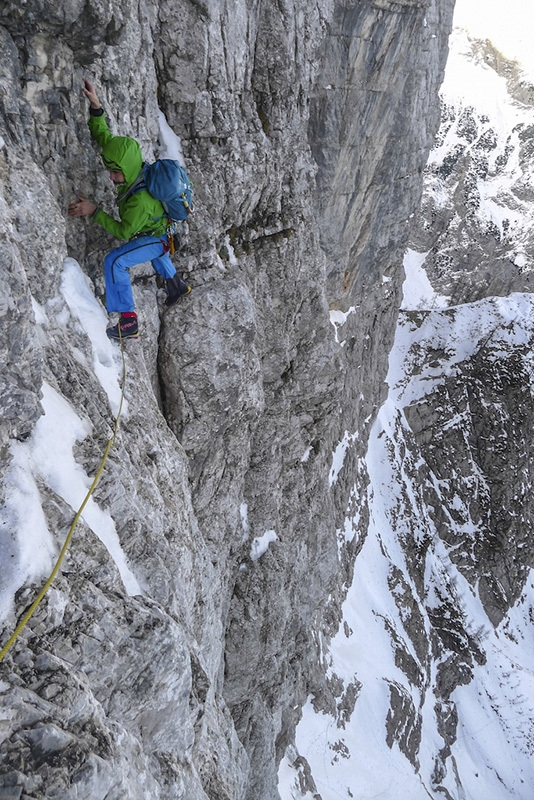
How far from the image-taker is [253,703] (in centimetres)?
1423

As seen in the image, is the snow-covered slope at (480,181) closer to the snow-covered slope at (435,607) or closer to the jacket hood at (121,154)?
the snow-covered slope at (435,607)

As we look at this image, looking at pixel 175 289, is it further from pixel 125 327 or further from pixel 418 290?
pixel 418 290

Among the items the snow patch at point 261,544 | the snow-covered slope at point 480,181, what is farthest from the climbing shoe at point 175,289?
the snow-covered slope at point 480,181

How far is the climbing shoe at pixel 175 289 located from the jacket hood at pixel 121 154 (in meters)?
2.10

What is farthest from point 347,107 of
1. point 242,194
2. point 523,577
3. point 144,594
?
point 523,577

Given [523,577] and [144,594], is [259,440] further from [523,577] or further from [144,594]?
[523,577]

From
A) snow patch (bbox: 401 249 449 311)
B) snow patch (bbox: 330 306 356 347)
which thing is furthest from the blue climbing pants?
snow patch (bbox: 401 249 449 311)

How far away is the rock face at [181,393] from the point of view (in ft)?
13.7

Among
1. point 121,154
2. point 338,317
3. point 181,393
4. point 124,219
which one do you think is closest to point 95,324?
point 124,219

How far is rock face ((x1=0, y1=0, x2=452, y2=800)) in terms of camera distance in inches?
165

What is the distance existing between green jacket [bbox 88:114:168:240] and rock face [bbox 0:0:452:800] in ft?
1.20

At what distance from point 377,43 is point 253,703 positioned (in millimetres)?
21174

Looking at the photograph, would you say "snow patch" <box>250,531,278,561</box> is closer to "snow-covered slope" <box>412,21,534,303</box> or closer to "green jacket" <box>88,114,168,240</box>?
"green jacket" <box>88,114,168,240</box>

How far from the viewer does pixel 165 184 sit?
256 inches
